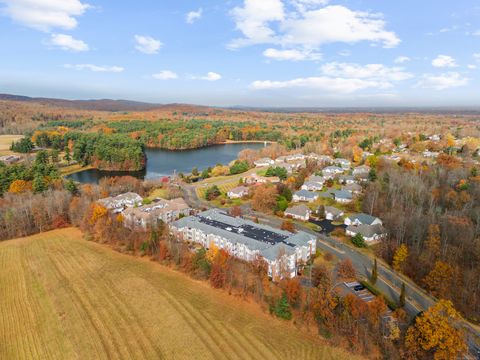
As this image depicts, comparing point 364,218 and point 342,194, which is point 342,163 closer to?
point 342,194

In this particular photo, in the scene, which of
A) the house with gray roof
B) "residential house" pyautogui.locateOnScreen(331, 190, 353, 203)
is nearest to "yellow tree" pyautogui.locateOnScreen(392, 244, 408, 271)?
the house with gray roof

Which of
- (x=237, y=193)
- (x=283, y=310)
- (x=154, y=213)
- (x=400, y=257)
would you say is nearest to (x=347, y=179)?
(x=237, y=193)

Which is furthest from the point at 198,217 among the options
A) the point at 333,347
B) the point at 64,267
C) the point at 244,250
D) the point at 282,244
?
the point at 333,347

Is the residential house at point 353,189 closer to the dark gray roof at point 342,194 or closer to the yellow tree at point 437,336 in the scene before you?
the dark gray roof at point 342,194

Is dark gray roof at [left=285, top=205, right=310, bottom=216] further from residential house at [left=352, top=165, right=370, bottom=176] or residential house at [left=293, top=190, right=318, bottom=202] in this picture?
residential house at [left=352, top=165, right=370, bottom=176]

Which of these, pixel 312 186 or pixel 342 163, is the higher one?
pixel 342 163
